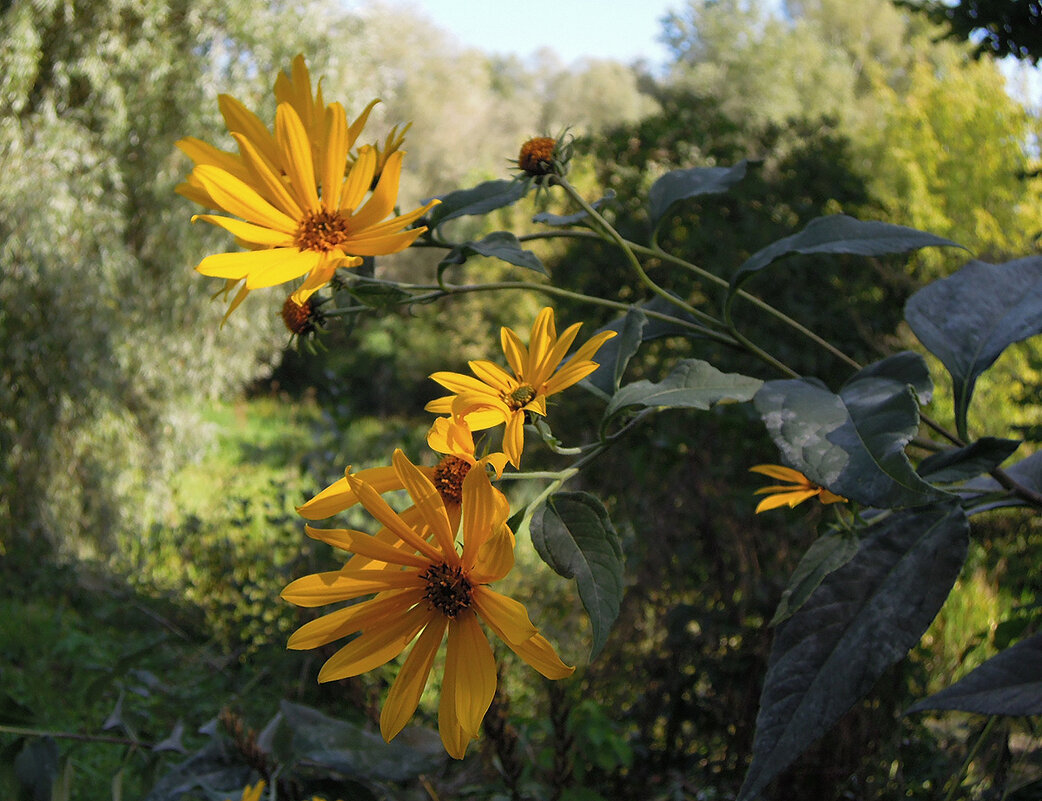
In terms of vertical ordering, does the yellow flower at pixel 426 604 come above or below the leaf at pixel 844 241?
below

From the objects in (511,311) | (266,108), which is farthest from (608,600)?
(511,311)

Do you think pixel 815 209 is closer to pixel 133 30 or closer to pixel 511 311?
pixel 511 311

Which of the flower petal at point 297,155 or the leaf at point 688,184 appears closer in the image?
the flower petal at point 297,155

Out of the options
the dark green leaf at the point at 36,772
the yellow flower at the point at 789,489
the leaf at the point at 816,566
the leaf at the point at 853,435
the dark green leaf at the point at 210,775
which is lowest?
the dark green leaf at the point at 210,775

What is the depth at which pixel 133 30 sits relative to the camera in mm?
4289

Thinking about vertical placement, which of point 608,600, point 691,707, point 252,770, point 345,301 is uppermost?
point 345,301

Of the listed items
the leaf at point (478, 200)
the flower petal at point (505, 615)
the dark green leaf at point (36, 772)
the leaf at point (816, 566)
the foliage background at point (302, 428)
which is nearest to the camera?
the flower petal at point (505, 615)

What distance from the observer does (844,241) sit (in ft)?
1.86

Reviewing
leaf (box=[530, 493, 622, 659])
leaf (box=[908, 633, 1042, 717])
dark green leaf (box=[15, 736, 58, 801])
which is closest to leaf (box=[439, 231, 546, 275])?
leaf (box=[530, 493, 622, 659])

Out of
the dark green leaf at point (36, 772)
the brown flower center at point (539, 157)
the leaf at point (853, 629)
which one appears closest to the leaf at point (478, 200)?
the brown flower center at point (539, 157)

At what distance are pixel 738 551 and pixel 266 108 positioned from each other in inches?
152

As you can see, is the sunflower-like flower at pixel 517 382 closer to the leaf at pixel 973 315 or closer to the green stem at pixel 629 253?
the green stem at pixel 629 253

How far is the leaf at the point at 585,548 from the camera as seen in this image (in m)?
0.39

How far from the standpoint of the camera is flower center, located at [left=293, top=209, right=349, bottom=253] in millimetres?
486
